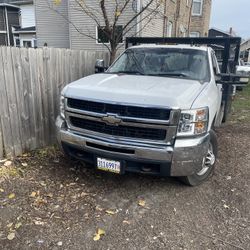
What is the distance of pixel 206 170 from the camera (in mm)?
4152

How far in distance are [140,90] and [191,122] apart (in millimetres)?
742

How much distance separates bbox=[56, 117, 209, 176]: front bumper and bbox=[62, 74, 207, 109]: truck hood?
1.65 ft

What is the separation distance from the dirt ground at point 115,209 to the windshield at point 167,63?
1.63 metres

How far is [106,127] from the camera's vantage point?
3.62 metres

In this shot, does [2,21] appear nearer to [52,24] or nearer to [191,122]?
[52,24]

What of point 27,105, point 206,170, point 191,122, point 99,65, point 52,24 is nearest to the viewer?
point 191,122

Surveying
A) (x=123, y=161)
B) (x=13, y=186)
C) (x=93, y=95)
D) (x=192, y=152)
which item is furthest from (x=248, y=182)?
(x=13, y=186)

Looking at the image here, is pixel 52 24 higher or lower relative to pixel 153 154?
higher

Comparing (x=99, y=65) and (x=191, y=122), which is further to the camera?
(x=99, y=65)

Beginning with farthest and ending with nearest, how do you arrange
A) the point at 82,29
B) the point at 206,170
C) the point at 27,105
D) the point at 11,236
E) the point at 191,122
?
the point at 82,29, the point at 27,105, the point at 206,170, the point at 191,122, the point at 11,236

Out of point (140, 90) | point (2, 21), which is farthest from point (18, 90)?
point (2, 21)

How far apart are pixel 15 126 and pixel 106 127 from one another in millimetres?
1798

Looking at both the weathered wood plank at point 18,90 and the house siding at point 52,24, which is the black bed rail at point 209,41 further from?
the house siding at point 52,24

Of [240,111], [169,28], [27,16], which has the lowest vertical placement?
[240,111]
